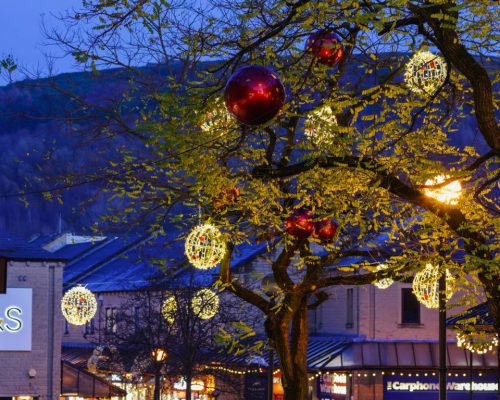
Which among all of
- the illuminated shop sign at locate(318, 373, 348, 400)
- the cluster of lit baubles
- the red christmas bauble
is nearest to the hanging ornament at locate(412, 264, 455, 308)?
the red christmas bauble

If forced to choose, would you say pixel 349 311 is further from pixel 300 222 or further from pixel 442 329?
pixel 300 222

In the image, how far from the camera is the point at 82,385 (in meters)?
42.8

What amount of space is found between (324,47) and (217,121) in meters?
2.43

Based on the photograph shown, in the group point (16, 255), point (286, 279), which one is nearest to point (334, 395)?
point (16, 255)

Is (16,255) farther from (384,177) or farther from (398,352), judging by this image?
(384,177)

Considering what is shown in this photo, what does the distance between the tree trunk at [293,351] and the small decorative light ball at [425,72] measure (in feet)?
21.2

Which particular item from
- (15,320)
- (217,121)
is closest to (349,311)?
(15,320)

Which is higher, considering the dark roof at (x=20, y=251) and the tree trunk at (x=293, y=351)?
the dark roof at (x=20, y=251)

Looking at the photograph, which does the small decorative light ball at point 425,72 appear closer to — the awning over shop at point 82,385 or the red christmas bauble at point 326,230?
the red christmas bauble at point 326,230

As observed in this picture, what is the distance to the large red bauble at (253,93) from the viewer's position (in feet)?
30.4

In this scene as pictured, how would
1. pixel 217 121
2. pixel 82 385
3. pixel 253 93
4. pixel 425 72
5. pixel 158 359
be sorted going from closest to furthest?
1. pixel 253 93
2. pixel 425 72
3. pixel 217 121
4. pixel 158 359
5. pixel 82 385

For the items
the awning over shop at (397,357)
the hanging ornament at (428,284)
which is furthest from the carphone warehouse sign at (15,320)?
the hanging ornament at (428,284)

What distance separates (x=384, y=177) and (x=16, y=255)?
104 feet

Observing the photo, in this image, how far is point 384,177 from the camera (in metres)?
11.8
